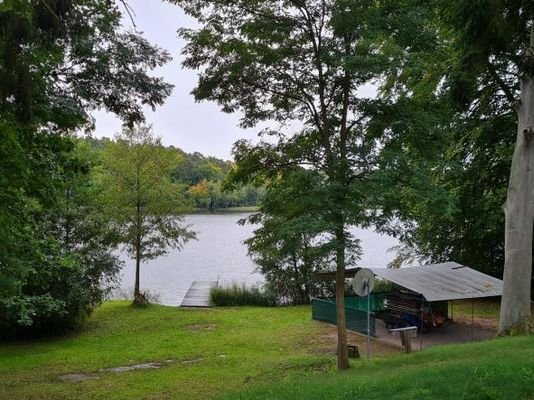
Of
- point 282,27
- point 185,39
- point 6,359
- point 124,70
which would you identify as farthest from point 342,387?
point 6,359

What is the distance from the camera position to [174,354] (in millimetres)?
14898

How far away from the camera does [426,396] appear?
6.20 metres

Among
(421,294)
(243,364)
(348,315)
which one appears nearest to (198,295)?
(348,315)

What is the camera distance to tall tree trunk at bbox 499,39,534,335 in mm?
11742

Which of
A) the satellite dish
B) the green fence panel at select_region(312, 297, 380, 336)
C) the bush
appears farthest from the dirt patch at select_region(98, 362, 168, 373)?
the bush

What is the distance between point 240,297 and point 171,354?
12.5 metres

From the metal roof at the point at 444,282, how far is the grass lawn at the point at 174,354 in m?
2.09

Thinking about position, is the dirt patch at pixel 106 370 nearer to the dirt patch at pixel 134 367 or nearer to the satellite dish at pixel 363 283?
the dirt patch at pixel 134 367

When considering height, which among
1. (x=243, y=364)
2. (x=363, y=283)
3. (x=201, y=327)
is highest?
(x=363, y=283)

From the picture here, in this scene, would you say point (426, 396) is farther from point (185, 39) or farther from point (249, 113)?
point (185, 39)

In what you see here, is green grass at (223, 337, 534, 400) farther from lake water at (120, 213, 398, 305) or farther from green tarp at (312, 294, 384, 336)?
lake water at (120, 213, 398, 305)

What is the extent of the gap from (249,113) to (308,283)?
16749mm

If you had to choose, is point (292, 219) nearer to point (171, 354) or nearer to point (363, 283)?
point (363, 283)

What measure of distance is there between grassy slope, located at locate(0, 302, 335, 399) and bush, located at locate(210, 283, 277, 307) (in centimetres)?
315
